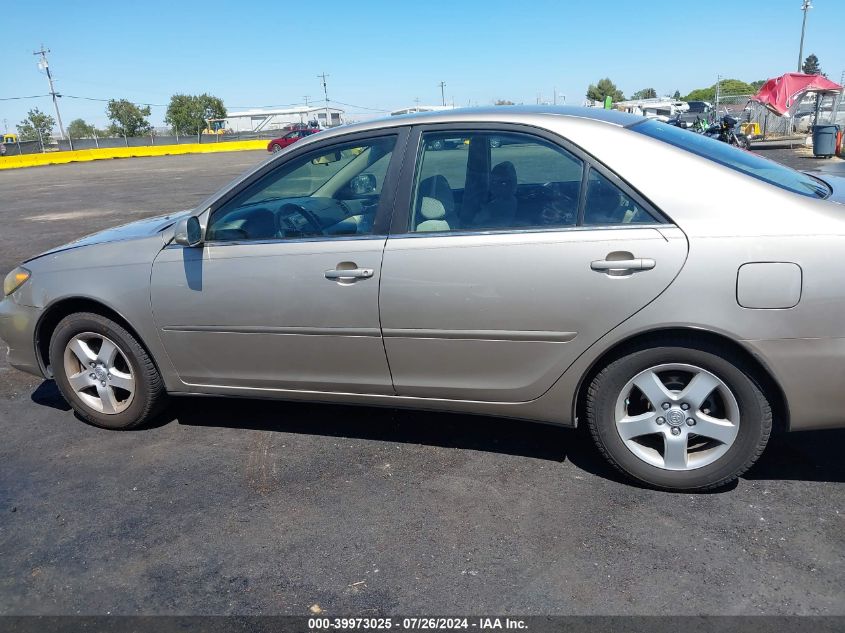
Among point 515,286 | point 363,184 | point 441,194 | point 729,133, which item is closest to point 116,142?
point 729,133

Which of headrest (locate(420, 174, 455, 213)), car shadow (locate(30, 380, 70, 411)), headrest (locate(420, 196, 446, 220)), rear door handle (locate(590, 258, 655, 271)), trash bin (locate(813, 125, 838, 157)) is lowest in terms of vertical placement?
trash bin (locate(813, 125, 838, 157))

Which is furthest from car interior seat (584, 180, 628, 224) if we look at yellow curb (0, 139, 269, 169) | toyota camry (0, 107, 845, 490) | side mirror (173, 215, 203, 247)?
yellow curb (0, 139, 269, 169)

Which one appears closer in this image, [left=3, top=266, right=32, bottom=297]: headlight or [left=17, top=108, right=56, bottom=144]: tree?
[left=3, top=266, right=32, bottom=297]: headlight

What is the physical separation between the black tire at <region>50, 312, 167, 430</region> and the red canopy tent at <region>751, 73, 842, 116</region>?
26.2 m

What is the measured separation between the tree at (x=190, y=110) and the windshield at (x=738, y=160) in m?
103

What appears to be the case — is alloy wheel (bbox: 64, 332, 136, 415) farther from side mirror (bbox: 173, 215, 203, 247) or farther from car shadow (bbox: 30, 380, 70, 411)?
side mirror (bbox: 173, 215, 203, 247)

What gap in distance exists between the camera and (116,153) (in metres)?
49.1

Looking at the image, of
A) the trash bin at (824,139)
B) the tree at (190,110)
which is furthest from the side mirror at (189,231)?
the tree at (190,110)

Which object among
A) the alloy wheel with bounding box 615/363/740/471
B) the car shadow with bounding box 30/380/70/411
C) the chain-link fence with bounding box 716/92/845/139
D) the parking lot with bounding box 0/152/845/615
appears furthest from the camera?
the chain-link fence with bounding box 716/92/845/139

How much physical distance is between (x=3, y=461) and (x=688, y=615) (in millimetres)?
3475

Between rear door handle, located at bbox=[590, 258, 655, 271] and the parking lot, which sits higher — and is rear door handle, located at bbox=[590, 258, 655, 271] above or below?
above

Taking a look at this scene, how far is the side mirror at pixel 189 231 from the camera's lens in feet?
11.9

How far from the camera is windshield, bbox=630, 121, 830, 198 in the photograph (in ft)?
10.3

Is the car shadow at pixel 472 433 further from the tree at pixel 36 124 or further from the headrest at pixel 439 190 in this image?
the tree at pixel 36 124
